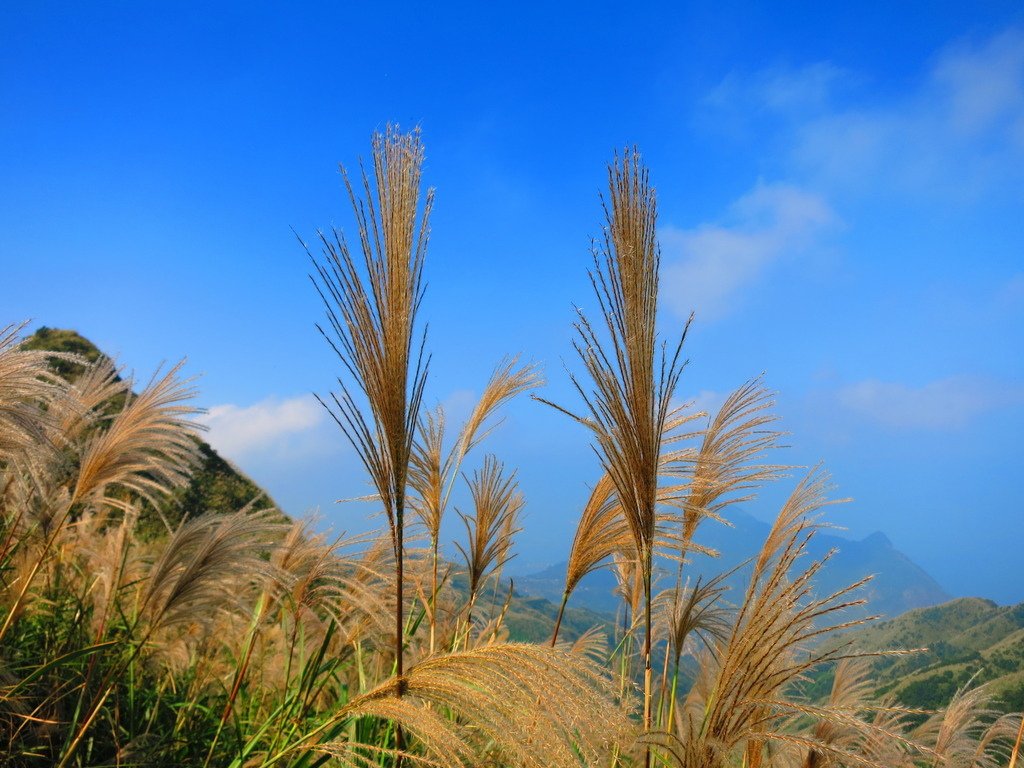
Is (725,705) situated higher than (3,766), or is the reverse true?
(725,705)

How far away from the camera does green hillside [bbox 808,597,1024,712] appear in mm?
4637

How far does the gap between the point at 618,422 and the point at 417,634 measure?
229 centimetres

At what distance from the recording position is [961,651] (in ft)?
25.6

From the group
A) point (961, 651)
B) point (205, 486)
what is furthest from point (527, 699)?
point (205, 486)

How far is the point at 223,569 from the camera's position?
9.77 ft

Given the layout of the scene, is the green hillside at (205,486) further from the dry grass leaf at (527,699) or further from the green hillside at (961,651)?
the dry grass leaf at (527,699)

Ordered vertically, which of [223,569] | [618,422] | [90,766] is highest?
[618,422]

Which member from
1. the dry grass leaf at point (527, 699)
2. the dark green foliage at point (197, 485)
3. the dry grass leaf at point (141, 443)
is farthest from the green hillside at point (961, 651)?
the dark green foliage at point (197, 485)

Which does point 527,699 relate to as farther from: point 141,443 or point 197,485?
point 197,485

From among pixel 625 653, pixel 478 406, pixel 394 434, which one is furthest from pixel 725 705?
pixel 478 406

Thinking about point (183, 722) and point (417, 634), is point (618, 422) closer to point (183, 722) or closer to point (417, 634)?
point (417, 634)

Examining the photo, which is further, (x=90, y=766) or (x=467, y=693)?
(x=90, y=766)

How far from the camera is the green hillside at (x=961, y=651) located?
4637mm

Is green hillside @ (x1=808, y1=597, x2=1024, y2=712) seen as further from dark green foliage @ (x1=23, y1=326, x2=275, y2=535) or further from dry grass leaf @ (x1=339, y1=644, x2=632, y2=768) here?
dark green foliage @ (x1=23, y1=326, x2=275, y2=535)
